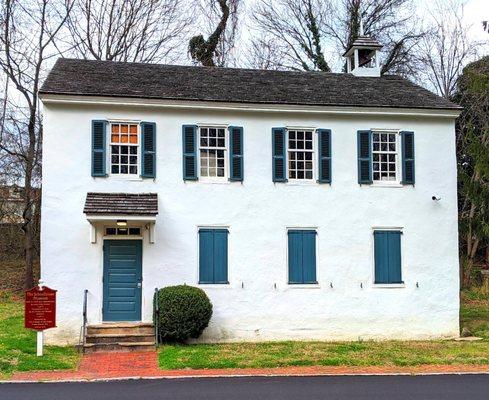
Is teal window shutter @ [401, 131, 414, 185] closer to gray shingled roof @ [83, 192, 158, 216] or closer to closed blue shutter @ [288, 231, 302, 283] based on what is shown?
closed blue shutter @ [288, 231, 302, 283]

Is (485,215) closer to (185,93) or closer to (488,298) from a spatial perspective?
→ (488,298)

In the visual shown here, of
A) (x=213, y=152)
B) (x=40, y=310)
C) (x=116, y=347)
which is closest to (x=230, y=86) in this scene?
(x=213, y=152)

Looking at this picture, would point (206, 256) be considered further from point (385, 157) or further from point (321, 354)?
point (385, 157)

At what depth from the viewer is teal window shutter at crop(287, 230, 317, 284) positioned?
1753 centimetres

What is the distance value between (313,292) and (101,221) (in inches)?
232

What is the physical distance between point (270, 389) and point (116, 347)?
5419mm

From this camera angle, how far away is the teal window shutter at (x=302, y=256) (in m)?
17.5

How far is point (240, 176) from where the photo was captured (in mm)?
17438

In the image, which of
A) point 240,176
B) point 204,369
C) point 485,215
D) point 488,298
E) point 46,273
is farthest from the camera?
point 488,298

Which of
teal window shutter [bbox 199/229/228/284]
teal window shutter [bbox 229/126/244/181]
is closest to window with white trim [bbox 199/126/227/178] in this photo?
teal window shutter [bbox 229/126/244/181]

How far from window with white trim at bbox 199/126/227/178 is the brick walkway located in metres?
5.52

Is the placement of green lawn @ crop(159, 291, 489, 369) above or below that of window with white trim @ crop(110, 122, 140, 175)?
below

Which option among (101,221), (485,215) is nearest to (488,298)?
(485,215)

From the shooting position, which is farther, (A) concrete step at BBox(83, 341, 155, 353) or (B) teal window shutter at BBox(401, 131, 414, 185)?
(B) teal window shutter at BBox(401, 131, 414, 185)
